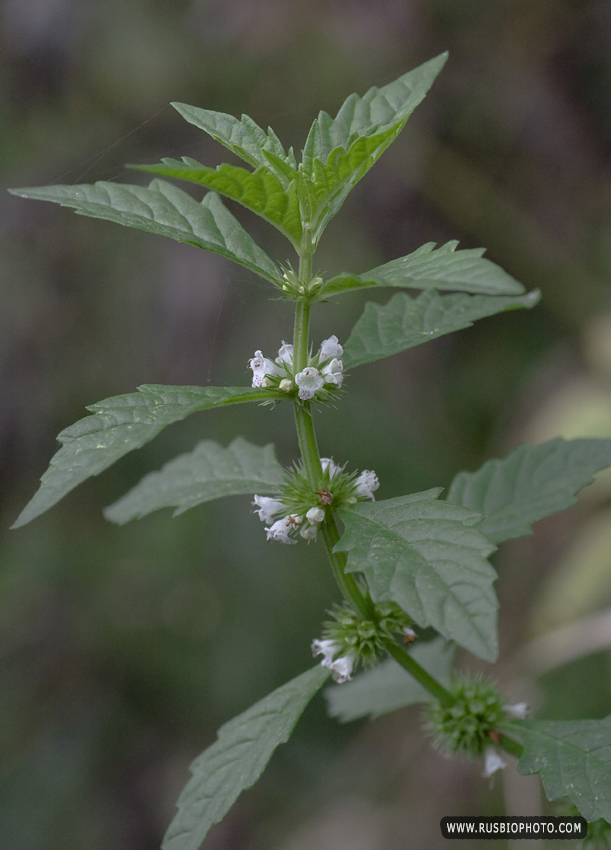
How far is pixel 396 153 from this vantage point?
220 inches

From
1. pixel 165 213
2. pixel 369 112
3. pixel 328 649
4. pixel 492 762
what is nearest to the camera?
pixel 165 213

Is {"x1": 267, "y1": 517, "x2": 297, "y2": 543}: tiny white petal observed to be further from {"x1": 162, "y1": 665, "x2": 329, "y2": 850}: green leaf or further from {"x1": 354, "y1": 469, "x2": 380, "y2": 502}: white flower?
{"x1": 162, "y1": 665, "x2": 329, "y2": 850}: green leaf

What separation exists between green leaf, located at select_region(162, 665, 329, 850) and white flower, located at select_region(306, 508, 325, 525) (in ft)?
1.31

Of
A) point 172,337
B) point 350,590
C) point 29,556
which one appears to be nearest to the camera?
point 350,590

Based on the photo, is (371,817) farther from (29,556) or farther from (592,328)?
(592,328)

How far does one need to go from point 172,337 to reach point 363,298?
1.46 m

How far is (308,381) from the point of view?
1412mm

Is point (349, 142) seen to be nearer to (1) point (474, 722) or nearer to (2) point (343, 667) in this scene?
(2) point (343, 667)

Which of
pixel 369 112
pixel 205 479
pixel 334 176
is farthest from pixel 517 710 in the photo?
pixel 369 112

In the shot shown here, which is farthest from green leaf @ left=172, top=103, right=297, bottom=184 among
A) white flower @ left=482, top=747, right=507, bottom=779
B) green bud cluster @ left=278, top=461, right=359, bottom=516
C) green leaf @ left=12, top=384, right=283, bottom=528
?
white flower @ left=482, top=747, right=507, bottom=779

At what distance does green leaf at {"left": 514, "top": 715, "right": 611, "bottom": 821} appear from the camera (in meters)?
1.35

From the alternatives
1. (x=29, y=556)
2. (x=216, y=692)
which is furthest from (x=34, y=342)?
(x=216, y=692)

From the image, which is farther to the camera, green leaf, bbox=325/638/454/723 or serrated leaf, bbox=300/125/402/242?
green leaf, bbox=325/638/454/723

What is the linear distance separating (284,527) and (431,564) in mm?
419
